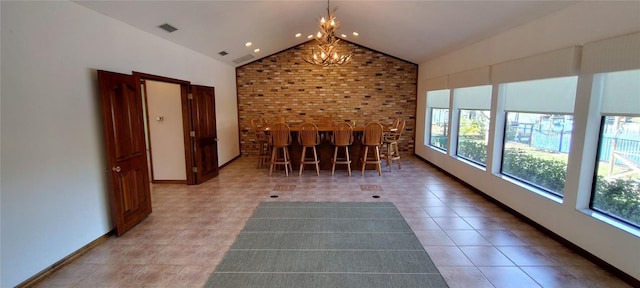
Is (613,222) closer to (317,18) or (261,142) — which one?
(317,18)

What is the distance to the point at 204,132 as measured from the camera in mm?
5309

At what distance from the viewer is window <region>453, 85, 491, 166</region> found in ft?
14.8

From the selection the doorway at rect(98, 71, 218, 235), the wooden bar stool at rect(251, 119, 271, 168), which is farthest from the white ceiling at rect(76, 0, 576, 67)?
the wooden bar stool at rect(251, 119, 271, 168)

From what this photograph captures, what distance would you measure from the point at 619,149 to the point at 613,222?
2.08 feet

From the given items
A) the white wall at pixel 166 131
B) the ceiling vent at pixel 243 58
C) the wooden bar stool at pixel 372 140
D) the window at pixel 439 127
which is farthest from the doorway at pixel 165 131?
the window at pixel 439 127

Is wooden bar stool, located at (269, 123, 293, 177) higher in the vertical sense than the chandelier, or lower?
lower

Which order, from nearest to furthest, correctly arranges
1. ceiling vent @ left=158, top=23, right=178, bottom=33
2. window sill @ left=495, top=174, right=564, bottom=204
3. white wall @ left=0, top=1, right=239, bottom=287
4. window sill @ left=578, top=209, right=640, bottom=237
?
white wall @ left=0, top=1, right=239, bottom=287, window sill @ left=578, top=209, right=640, bottom=237, window sill @ left=495, top=174, right=564, bottom=204, ceiling vent @ left=158, top=23, right=178, bottom=33

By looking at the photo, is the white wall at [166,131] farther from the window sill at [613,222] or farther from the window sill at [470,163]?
the window sill at [613,222]

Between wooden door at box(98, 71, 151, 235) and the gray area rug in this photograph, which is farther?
wooden door at box(98, 71, 151, 235)

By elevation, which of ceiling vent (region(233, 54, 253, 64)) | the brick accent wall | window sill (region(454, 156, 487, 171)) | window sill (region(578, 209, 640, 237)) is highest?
ceiling vent (region(233, 54, 253, 64))

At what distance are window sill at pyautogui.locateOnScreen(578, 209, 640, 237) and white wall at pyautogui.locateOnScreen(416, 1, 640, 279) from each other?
0.07 ft

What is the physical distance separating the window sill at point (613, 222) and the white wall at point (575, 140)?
2 centimetres

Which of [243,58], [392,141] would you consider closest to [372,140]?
[392,141]

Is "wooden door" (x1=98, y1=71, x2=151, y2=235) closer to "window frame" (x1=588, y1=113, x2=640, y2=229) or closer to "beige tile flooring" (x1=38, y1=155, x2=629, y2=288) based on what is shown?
"beige tile flooring" (x1=38, y1=155, x2=629, y2=288)
